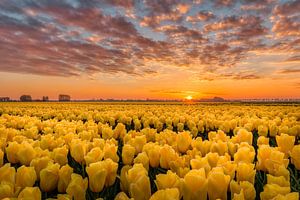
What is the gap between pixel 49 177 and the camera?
2342 millimetres

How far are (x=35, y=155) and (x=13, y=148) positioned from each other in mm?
383

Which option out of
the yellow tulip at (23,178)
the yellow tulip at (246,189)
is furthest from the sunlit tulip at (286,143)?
the yellow tulip at (23,178)

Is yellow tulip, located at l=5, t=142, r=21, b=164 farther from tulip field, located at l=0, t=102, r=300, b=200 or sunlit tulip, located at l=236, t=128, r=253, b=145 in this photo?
sunlit tulip, located at l=236, t=128, r=253, b=145

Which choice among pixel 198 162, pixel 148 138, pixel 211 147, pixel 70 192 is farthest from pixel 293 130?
pixel 70 192

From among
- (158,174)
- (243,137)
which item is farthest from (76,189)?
(243,137)

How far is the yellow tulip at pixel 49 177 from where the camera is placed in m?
2.34

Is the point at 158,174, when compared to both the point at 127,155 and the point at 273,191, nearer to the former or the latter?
the point at 127,155

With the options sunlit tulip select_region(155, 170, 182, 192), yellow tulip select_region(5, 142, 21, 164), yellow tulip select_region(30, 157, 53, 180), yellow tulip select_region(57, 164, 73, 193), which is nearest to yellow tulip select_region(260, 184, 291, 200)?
sunlit tulip select_region(155, 170, 182, 192)

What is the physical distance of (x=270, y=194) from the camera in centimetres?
171

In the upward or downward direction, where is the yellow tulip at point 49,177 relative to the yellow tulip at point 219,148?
downward

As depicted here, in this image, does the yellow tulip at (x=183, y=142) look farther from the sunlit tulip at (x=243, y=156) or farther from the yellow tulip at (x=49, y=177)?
the yellow tulip at (x=49, y=177)

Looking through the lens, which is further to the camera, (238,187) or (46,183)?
(46,183)

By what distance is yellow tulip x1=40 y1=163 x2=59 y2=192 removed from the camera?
234cm

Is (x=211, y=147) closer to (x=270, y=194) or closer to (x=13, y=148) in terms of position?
(x=270, y=194)
